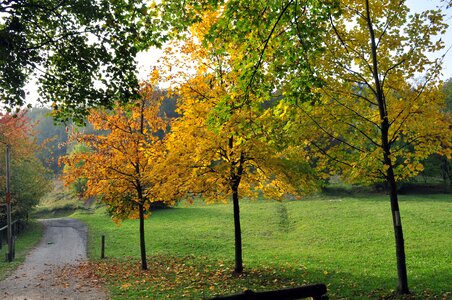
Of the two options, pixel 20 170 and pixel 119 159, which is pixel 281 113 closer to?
pixel 119 159

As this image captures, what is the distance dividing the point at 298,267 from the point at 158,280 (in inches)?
209

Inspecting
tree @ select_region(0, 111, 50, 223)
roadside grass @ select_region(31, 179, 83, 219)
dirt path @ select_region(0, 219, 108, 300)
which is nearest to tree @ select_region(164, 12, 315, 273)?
dirt path @ select_region(0, 219, 108, 300)

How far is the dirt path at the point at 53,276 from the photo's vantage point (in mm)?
11531

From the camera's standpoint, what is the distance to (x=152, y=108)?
51.8 feet

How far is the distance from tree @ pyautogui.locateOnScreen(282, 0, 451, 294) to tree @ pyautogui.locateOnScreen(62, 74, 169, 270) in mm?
6979

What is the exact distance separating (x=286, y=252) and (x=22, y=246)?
18228mm

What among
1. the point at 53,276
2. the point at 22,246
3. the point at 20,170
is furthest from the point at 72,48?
the point at 20,170

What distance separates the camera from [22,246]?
25.5 metres

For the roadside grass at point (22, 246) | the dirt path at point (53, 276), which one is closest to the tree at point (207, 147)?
the dirt path at point (53, 276)

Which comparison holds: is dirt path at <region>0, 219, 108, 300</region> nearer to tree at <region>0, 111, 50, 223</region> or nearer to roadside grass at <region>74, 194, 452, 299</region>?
roadside grass at <region>74, 194, 452, 299</region>

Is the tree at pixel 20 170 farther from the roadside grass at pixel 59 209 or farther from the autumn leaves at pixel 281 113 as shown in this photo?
the autumn leaves at pixel 281 113

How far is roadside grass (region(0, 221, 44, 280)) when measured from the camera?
680 inches

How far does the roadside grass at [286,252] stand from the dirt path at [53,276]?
875mm

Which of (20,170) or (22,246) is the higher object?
(20,170)
